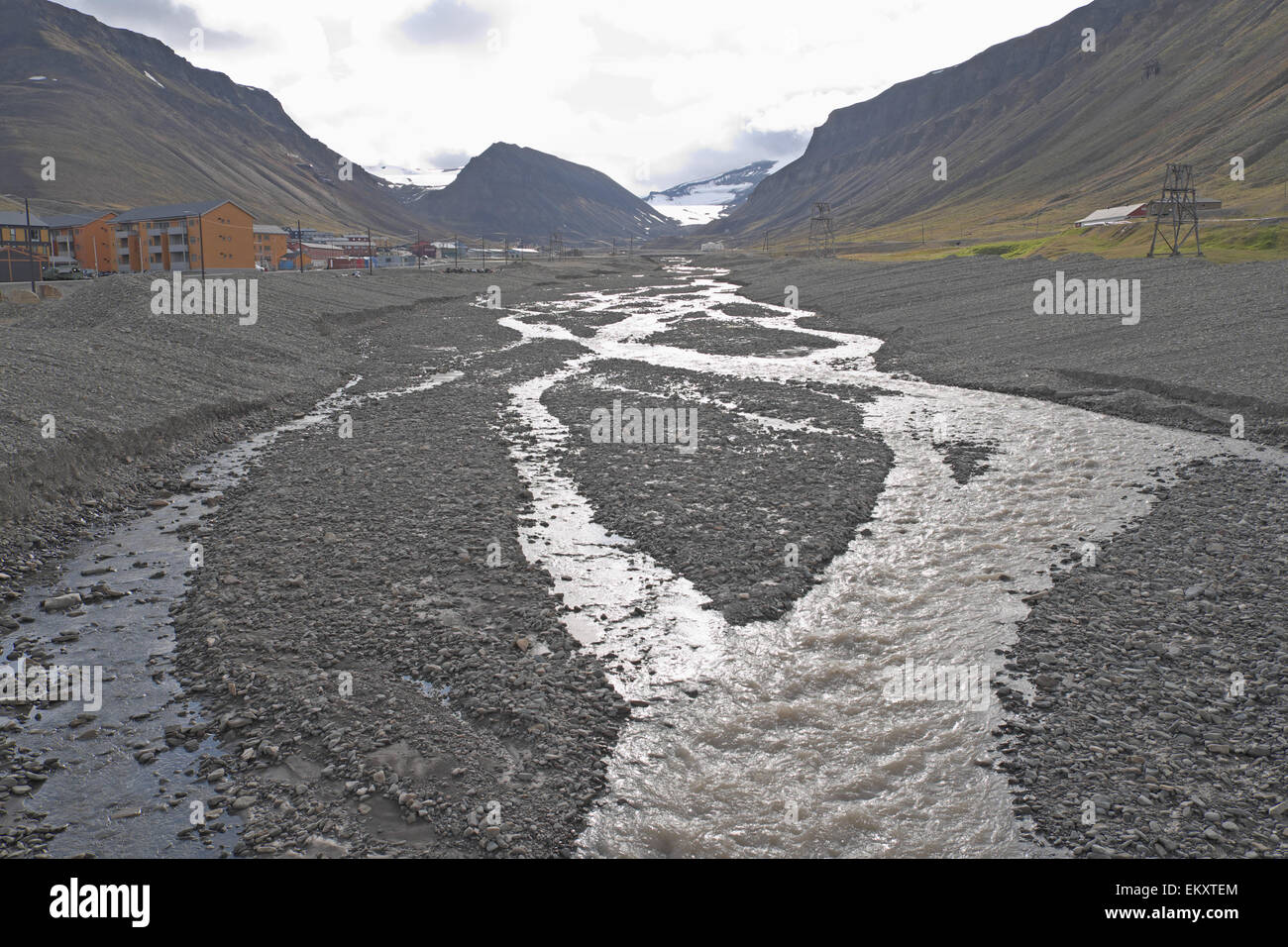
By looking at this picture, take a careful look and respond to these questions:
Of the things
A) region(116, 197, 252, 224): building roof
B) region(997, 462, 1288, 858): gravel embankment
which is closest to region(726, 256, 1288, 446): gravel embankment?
region(997, 462, 1288, 858): gravel embankment

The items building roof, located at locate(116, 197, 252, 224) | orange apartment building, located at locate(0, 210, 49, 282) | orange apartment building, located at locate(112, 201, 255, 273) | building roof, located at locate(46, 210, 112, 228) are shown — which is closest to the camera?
orange apartment building, located at locate(0, 210, 49, 282)

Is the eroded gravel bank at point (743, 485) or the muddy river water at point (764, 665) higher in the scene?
the eroded gravel bank at point (743, 485)

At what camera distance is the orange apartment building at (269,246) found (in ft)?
415

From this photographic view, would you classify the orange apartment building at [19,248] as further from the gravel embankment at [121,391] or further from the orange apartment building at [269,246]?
the gravel embankment at [121,391]

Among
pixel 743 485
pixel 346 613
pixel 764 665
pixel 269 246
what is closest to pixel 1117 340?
pixel 743 485

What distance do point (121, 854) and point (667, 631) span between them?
7.78 meters

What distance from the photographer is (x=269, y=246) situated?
130000 mm

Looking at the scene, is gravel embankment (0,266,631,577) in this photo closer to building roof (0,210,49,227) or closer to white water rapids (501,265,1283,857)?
white water rapids (501,265,1283,857)

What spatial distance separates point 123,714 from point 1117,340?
127 ft

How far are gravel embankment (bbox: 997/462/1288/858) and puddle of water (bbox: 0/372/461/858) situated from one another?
908 cm

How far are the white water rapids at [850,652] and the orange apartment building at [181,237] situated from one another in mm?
91448

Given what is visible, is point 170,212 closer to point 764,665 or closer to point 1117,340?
point 1117,340

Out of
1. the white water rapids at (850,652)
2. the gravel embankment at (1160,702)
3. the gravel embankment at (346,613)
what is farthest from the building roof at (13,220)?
the gravel embankment at (1160,702)

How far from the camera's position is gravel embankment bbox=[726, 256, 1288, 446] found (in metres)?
27.7
